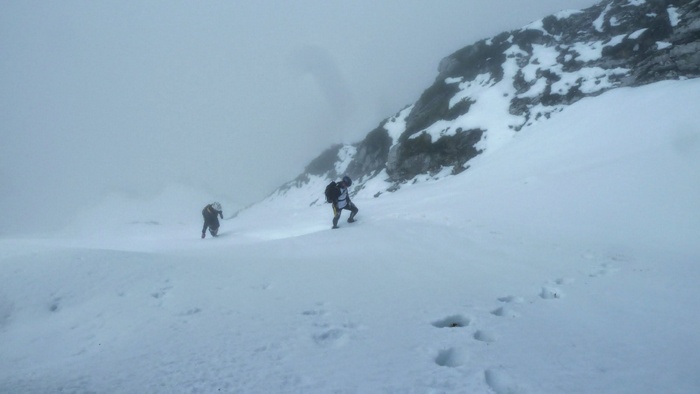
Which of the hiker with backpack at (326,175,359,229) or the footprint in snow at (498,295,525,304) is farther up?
the hiker with backpack at (326,175,359,229)

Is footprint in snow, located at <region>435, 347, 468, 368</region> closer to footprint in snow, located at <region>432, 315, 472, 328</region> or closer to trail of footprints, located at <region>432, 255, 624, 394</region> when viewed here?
trail of footprints, located at <region>432, 255, 624, 394</region>

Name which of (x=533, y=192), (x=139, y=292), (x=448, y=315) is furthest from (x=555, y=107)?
(x=139, y=292)

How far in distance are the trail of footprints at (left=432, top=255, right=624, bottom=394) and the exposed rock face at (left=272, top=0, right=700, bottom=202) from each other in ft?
97.6

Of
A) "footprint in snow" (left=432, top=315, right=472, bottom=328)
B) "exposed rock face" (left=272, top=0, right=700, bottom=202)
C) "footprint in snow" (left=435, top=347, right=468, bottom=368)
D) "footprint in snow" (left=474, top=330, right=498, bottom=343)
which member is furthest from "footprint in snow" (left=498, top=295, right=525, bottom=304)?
"exposed rock face" (left=272, top=0, right=700, bottom=202)

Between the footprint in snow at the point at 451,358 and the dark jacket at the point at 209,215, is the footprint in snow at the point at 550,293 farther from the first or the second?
the dark jacket at the point at 209,215

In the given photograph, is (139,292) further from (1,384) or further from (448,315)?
(448,315)

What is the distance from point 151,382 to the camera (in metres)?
3.69

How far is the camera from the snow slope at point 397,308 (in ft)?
12.4

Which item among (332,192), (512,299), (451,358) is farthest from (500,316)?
(332,192)

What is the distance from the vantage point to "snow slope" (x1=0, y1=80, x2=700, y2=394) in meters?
3.77

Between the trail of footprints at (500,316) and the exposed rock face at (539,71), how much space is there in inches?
1171

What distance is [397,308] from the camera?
18.7 ft

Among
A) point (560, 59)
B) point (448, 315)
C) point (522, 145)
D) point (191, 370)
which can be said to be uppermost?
point (560, 59)

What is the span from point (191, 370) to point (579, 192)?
44.6ft
